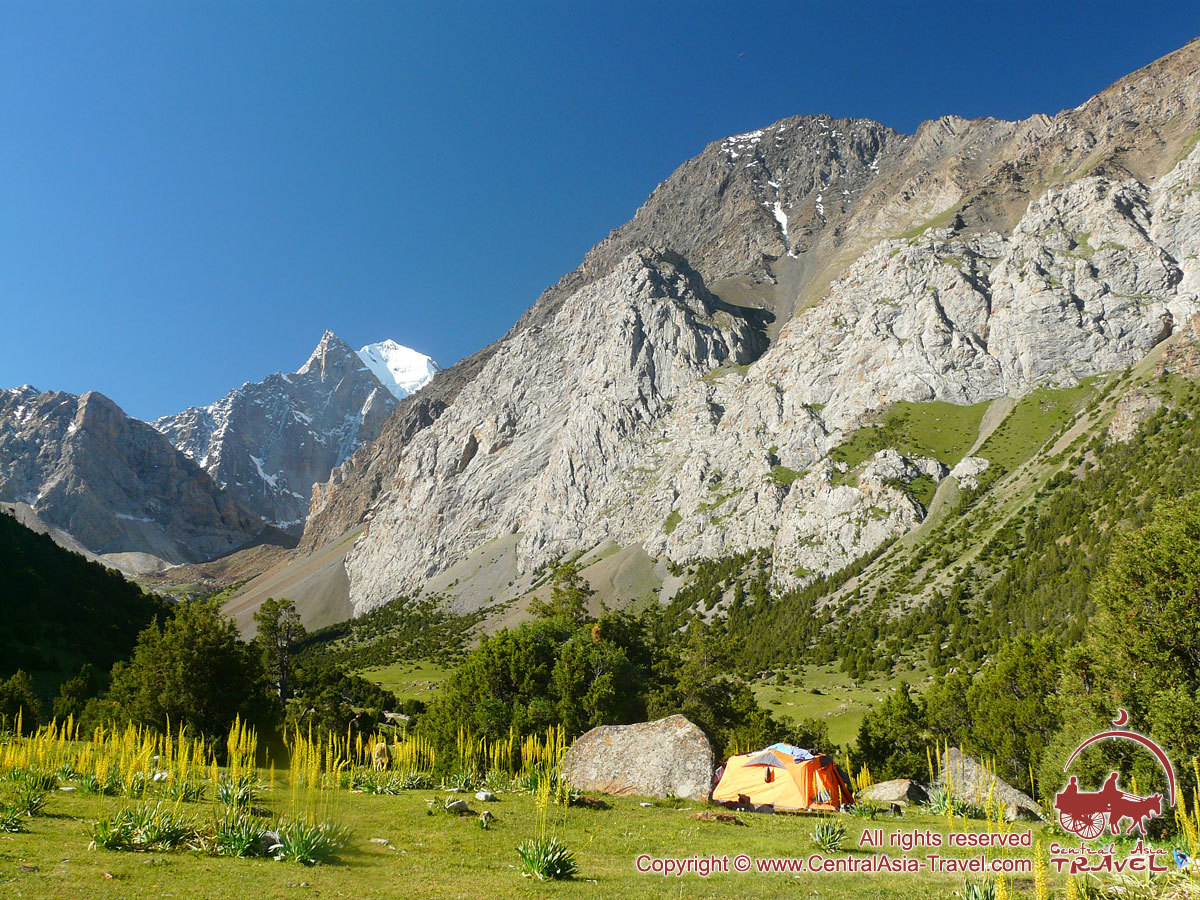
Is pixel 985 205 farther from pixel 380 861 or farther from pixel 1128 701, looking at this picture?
pixel 380 861

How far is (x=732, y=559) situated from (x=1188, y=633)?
4769 inches

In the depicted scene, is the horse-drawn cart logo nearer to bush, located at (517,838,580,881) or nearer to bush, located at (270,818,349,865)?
bush, located at (517,838,580,881)

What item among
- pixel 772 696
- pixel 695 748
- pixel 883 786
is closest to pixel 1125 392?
pixel 772 696

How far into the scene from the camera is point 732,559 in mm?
138250

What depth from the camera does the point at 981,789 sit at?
77.6 feet

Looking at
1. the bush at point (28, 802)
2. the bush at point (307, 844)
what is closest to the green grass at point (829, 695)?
the bush at point (307, 844)

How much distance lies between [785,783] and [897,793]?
6947 mm

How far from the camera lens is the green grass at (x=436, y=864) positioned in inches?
430

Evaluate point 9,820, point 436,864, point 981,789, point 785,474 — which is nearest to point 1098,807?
point 981,789

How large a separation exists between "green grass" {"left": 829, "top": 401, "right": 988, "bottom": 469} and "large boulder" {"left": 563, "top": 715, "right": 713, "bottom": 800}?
122 m

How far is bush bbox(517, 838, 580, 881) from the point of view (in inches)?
500

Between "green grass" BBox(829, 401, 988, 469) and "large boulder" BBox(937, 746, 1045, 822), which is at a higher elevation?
"green grass" BBox(829, 401, 988, 469)

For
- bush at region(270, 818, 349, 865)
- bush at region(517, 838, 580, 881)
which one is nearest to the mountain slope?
bush at region(270, 818, 349, 865)

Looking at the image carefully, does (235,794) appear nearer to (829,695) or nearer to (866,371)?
(829,695)
